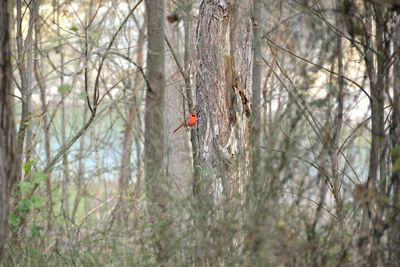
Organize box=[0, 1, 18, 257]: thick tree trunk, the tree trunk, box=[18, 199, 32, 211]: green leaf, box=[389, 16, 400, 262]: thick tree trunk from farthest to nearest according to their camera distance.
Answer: box=[18, 199, 32, 211]: green leaf < the tree trunk < box=[389, 16, 400, 262]: thick tree trunk < box=[0, 1, 18, 257]: thick tree trunk

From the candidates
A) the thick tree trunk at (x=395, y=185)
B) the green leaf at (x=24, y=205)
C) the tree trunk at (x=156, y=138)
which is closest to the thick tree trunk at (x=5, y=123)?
the tree trunk at (x=156, y=138)

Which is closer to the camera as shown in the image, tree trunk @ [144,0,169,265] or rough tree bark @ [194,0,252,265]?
tree trunk @ [144,0,169,265]

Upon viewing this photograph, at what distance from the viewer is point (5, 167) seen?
431 cm

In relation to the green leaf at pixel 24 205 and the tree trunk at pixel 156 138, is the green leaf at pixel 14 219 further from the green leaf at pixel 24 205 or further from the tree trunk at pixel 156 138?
the tree trunk at pixel 156 138

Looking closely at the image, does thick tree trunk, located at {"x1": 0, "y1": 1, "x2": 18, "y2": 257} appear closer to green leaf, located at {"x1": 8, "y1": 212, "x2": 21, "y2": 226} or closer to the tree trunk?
the tree trunk

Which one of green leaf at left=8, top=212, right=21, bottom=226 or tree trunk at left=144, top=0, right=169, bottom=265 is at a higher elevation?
tree trunk at left=144, top=0, right=169, bottom=265

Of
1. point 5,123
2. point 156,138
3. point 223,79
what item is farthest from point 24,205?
point 223,79

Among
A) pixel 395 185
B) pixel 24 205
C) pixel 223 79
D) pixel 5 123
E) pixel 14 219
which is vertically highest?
pixel 223 79

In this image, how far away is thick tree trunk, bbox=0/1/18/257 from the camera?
425 centimetres

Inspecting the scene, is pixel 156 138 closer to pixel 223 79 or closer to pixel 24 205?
pixel 24 205

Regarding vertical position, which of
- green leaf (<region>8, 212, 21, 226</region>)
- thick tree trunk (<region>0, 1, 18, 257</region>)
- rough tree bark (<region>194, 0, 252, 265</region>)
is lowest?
green leaf (<region>8, 212, 21, 226</region>)

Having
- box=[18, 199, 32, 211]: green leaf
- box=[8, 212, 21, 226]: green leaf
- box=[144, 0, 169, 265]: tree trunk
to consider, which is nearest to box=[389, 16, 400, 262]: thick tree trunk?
box=[144, 0, 169, 265]: tree trunk

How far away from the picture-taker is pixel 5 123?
13.9ft

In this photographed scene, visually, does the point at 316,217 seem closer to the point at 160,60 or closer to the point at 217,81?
the point at 160,60
